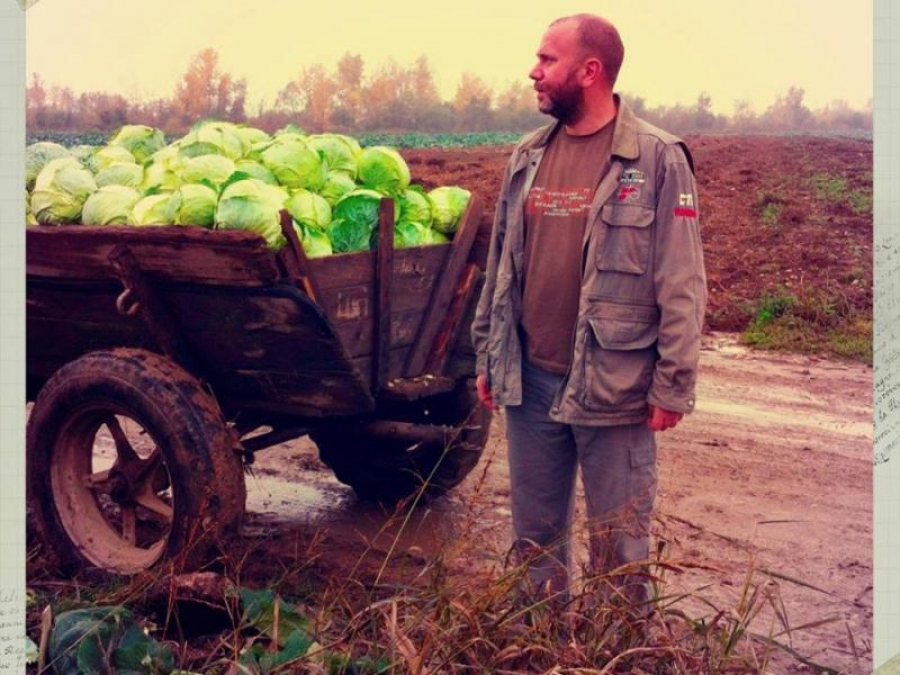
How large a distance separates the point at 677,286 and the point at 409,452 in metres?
Result: 2.12

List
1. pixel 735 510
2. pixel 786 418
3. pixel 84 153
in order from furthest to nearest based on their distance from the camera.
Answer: pixel 786 418
pixel 735 510
pixel 84 153

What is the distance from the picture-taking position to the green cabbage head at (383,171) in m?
4.77

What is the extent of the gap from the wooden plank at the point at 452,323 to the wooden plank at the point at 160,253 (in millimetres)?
1019

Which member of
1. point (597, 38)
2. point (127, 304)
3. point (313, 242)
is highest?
point (597, 38)

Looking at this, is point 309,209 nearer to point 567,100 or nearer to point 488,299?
point 488,299

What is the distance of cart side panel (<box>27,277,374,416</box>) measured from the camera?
393 centimetres

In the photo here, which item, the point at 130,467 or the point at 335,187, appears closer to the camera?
the point at 130,467

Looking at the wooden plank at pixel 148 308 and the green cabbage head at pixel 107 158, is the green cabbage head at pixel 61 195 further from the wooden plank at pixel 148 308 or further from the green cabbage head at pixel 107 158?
the wooden plank at pixel 148 308

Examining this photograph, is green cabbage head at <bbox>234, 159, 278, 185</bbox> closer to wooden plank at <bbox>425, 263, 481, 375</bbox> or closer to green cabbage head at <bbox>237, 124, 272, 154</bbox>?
green cabbage head at <bbox>237, 124, 272, 154</bbox>

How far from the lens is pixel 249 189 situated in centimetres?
406

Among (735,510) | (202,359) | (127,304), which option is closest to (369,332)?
(202,359)

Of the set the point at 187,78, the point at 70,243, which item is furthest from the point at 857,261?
the point at 70,243

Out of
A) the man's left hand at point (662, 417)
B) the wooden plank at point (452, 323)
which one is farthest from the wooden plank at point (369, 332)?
the man's left hand at point (662, 417)

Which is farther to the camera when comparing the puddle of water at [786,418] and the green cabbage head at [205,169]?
the puddle of water at [786,418]
